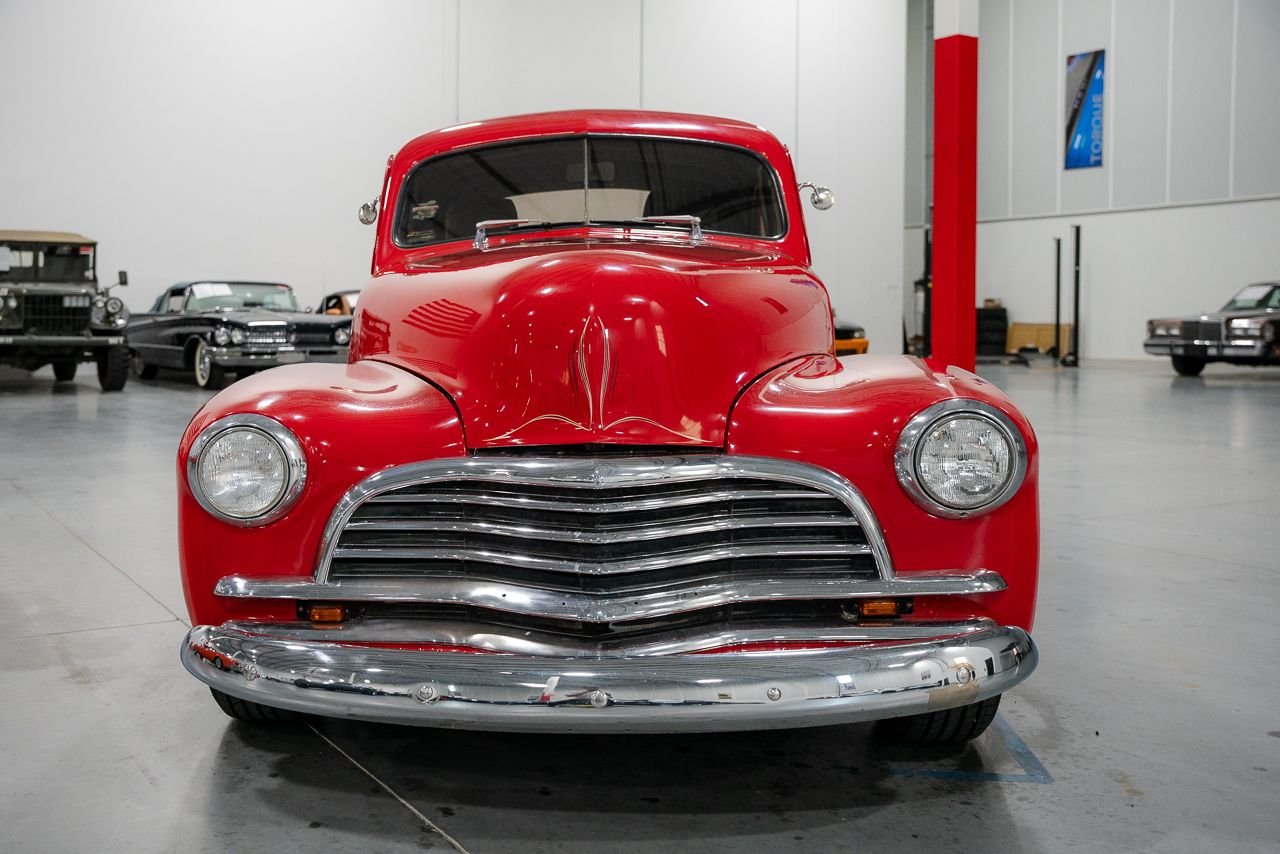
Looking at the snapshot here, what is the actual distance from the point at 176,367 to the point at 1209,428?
10.2m

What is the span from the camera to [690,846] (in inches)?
77.1

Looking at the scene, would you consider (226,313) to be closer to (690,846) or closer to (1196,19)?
(690,846)

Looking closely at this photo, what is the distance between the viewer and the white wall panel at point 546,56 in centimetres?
1602

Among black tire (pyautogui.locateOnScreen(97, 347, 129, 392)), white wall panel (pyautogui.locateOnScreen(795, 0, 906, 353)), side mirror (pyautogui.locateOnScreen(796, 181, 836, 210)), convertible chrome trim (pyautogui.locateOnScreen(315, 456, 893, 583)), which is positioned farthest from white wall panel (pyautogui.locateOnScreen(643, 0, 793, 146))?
convertible chrome trim (pyautogui.locateOnScreen(315, 456, 893, 583))

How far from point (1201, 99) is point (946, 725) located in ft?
63.7

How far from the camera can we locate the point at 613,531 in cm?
202

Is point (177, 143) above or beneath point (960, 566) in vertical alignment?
above

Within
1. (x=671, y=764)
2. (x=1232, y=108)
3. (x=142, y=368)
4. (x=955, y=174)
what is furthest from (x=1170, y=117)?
(x=671, y=764)

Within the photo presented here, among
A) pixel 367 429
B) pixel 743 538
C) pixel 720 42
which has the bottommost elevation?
pixel 743 538

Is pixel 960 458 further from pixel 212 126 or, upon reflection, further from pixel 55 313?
pixel 212 126

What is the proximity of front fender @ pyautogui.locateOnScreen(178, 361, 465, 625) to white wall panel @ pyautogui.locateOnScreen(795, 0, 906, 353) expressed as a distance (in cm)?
1611

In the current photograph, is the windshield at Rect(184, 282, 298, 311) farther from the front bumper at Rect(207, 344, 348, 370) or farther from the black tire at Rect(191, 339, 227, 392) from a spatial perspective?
the front bumper at Rect(207, 344, 348, 370)

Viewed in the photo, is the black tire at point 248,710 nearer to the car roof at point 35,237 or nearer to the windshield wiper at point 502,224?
the windshield wiper at point 502,224

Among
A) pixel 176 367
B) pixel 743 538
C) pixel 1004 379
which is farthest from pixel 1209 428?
pixel 176 367
